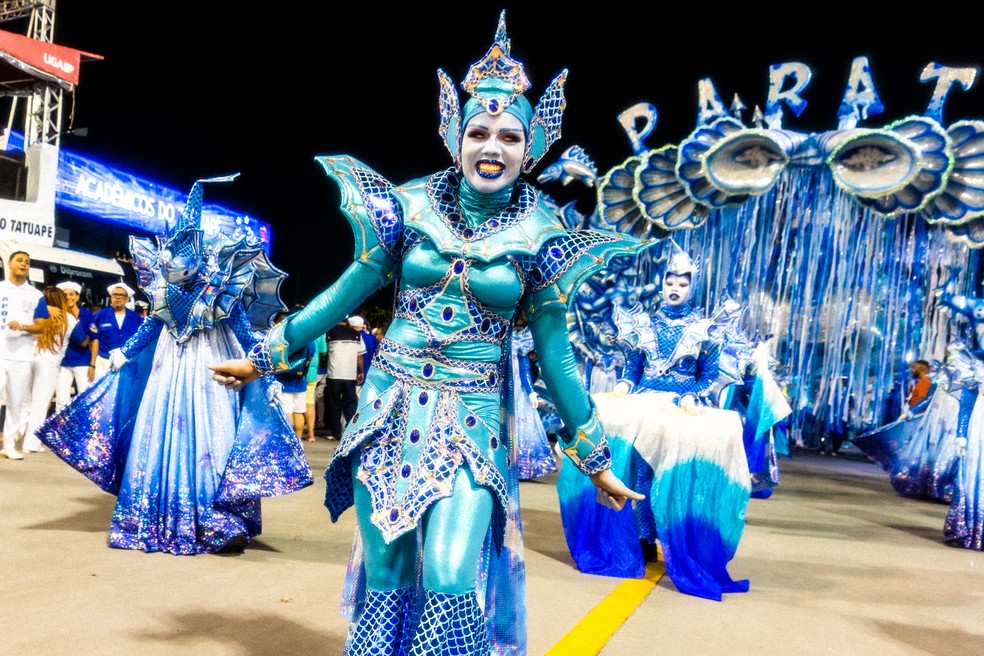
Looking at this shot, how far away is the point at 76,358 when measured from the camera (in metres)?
8.52

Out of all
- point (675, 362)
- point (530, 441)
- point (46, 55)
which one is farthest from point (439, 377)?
point (46, 55)

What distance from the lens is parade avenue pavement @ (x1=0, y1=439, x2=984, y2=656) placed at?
344cm

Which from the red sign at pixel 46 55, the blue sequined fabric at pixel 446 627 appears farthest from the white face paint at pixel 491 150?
the red sign at pixel 46 55

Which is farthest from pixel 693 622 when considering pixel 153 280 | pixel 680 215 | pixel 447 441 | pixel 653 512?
pixel 680 215

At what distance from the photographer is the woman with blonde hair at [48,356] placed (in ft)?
26.4

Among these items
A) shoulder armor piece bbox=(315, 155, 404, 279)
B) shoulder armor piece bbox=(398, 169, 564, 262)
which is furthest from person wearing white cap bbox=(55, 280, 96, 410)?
shoulder armor piece bbox=(398, 169, 564, 262)

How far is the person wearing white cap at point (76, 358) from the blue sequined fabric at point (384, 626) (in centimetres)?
697

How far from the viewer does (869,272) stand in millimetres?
8719

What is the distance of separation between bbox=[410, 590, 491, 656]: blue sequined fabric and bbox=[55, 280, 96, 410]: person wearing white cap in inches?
283

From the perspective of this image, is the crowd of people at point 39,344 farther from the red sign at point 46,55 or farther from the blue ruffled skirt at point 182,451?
the red sign at point 46,55

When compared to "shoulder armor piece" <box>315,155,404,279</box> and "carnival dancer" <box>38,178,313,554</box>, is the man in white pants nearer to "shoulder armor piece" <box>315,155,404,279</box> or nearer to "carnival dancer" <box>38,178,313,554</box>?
"carnival dancer" <box>38,178,313,554</box>

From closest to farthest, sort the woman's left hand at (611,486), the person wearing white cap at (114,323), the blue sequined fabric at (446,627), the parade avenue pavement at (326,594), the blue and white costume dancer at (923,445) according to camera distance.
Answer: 1. the blue sequined fabric at (446,627)
2. the woman's left hand at (611,486)
3. the parade avenue pavement at (326,594)
4. the person wearing white cap at (114,323)
5. the blue and white costume dancer at (923,445)

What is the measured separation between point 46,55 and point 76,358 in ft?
29.3

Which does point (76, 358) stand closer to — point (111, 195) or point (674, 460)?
point (674, 460)
